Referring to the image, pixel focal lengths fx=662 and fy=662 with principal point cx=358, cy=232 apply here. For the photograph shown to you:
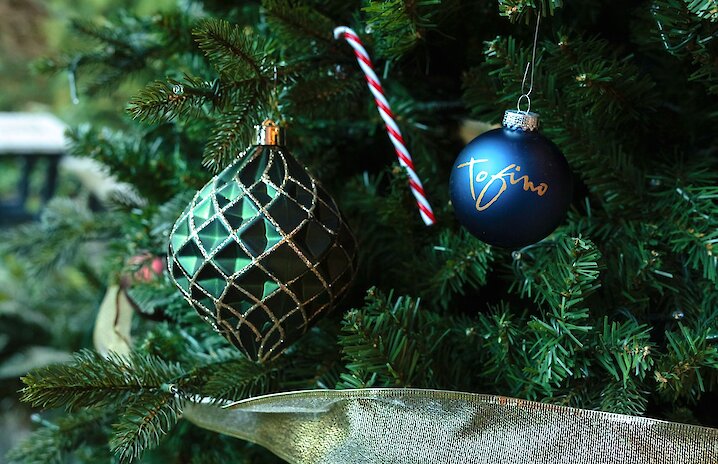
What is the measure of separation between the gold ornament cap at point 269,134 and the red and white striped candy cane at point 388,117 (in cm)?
9

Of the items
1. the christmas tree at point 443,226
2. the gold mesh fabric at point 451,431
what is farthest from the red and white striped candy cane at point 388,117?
the gold mesh fabric at point 451,431

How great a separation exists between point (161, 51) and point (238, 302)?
338 mm

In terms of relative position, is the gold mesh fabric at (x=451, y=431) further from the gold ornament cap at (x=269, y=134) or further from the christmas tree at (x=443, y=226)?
the gold ornament cap at (x=269, y=134)

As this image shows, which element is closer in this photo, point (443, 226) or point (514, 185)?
point (514, 185)

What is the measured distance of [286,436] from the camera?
1.47 feet

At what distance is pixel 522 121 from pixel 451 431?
0.68 feet

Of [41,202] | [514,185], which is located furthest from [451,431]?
[41,202]

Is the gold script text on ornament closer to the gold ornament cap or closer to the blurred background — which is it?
the gold ornament cap

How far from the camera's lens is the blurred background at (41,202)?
905 millimetres

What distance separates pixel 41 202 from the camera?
4.18ft

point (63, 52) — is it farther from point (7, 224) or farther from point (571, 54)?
point (7, 224)

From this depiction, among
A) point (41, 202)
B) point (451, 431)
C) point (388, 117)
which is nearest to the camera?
point (451, 431)

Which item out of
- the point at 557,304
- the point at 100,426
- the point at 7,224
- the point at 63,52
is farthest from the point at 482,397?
the point at 7,224

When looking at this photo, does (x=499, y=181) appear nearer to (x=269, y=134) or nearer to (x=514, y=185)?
(x=514, y=185)
